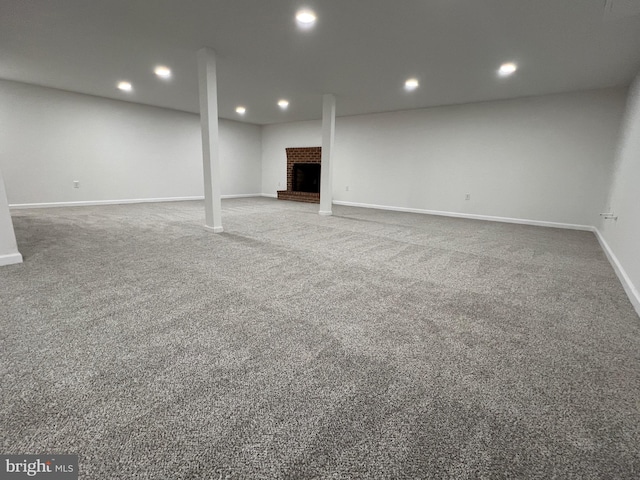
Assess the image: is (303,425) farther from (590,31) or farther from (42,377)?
(590,31)

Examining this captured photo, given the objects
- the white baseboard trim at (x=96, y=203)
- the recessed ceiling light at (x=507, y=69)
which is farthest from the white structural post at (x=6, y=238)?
the recessed ceiling light at (x=507, y=69)

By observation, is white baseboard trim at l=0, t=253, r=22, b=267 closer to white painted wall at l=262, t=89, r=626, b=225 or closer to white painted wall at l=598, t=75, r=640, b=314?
white painted wall at l=598, t=75, r=640, b=314

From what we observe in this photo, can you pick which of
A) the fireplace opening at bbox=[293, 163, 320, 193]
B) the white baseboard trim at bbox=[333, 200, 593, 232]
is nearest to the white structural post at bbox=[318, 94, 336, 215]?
the white baseboard trim at bbox=[333, 200, 593, 232]

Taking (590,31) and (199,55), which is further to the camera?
(199,55)

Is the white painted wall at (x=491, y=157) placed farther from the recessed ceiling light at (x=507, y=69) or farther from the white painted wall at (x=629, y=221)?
the recessed ceiling light at (x=507, y=69)

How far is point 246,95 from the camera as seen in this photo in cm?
609

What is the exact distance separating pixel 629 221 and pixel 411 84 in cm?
356

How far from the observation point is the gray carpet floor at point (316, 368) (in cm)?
91

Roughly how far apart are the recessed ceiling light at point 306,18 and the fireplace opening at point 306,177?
6122mm

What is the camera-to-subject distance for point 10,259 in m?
2.60

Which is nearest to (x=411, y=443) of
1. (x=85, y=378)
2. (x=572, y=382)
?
(x=572, y=382)

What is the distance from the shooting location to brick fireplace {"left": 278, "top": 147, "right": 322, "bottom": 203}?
28.5ft

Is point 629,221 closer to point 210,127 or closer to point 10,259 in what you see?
point 210,127

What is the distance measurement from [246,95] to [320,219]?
307cm
